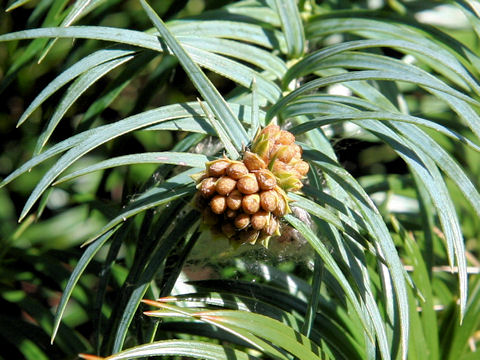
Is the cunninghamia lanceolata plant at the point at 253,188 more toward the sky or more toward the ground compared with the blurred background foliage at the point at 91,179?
more toward the ground

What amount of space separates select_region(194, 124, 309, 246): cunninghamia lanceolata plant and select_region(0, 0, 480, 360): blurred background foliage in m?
0.34

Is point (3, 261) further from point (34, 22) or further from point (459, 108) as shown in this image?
point (459, 108)

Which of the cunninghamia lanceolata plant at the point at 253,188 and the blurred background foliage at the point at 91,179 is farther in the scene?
the blurred background foliage at the point at 91,179

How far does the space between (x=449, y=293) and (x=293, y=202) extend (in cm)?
51

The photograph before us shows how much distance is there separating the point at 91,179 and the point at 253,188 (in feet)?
1.84

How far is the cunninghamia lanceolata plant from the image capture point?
0.46 meters

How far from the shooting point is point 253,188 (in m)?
0.46

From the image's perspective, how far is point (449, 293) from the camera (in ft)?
2.96

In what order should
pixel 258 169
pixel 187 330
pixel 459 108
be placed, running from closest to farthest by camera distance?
pixel 258 169, pixel 459 108, pixel 187 330

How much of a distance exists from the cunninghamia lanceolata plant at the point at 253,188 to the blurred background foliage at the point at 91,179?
34 cm

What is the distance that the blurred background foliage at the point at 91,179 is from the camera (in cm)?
86

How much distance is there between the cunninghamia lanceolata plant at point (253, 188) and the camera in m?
0.46

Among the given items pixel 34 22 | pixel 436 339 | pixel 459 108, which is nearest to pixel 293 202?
pixel 459 108

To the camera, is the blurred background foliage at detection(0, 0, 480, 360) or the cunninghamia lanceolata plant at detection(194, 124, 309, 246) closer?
the cunninghamia lanceolata plant at detection(194, 124, 309, 246)
